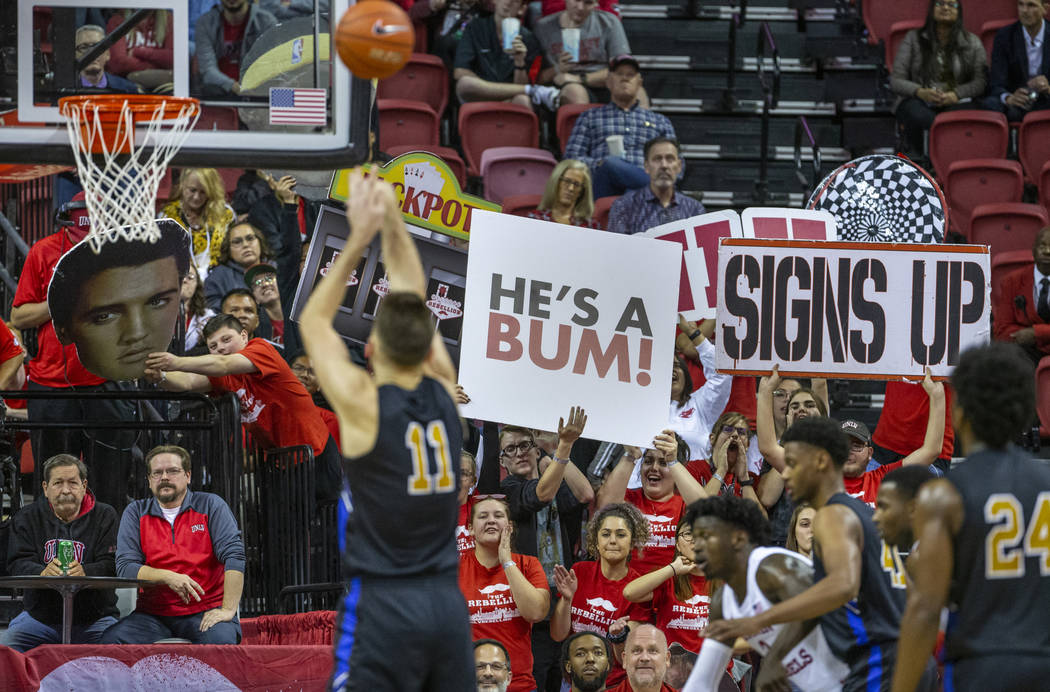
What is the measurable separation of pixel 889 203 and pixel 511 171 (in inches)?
137

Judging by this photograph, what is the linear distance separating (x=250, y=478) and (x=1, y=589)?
178 cm

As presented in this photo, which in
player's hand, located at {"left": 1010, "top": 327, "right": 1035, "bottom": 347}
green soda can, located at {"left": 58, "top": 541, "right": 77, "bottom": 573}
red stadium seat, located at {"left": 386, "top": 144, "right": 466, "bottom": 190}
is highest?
red stadium seat, located at {"left": 386, "top": 144, "right": 466, "bottom": 190}

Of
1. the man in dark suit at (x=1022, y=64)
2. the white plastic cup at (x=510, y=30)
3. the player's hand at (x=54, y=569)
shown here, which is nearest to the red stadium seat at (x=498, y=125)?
the white plastic cup at (x=510, y=30)

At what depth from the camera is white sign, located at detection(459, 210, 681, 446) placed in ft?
29.1

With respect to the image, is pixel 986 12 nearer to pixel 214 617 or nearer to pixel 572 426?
pixel 572 426

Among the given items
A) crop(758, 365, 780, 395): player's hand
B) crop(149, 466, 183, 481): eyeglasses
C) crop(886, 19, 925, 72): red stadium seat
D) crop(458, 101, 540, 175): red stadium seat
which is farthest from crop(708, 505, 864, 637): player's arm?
crop(886, 19, 925, 72): red stadium seat

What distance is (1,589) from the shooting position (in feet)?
31.4

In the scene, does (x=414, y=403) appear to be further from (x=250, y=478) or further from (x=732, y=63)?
(x=732, y=63)

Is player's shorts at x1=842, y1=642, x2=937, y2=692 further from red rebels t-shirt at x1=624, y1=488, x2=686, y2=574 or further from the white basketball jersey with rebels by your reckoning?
red rebels t-shirt at x1=624, y1=488, x2=686, y2=574

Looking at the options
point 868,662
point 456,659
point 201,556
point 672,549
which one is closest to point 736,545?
point 868,662

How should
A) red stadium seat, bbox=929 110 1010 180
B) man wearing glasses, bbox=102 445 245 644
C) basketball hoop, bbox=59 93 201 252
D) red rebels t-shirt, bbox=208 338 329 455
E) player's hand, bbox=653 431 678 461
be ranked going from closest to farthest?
basketball hoop, bbox=59 93 201 252
man wearing glasses, bbox=102 445 245 644
player's hand, bbox=653 431 678 461
red rebels t-shirt, bbox=208 338 329 455
red stadium seat, bbox=929 110 1010 180

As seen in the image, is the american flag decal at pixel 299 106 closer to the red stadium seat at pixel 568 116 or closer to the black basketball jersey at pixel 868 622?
the black basketball jersey at pixel 868 622

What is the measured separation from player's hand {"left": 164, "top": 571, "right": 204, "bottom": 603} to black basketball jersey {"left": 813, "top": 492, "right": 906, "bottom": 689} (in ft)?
13.5

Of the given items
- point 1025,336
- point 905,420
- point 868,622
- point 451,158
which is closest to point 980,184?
point 1025,336
